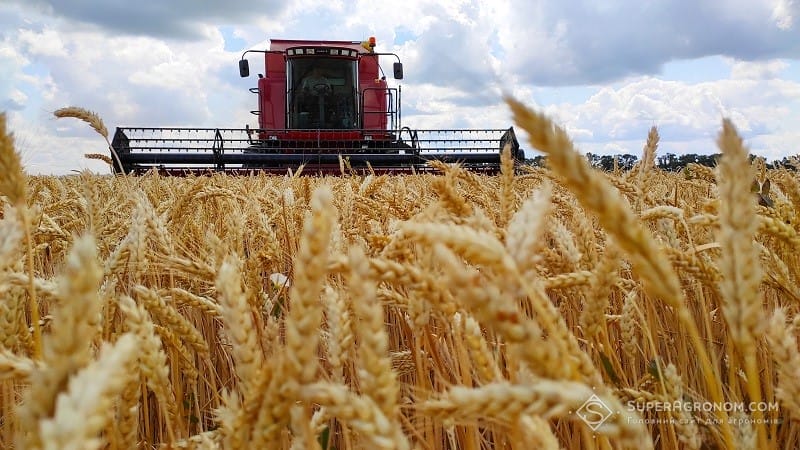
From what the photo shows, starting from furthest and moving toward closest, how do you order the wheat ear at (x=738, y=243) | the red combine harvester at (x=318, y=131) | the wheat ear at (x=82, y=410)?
the red combine harvester at (x=318, y=131), the wheat ear at (x=738, y=243), the wheat ear at (x=82, y=410)

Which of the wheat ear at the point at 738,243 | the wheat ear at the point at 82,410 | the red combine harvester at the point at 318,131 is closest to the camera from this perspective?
the wheat ear at the point at 82,410

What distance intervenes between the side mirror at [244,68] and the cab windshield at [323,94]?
0.84 meters

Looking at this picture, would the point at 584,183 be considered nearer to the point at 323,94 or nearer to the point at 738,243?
the point at 738,243

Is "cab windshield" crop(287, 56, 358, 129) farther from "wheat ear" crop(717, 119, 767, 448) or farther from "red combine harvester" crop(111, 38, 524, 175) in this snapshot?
"wheat ear" crop(717, 119, 767, 448)

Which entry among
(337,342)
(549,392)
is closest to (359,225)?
(337,342)

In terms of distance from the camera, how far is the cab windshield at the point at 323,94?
12.2m

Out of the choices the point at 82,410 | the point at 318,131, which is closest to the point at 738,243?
the point at 82,410

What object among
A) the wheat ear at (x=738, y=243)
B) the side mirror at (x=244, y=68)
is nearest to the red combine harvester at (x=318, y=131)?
the side mirror at (x=244, y=68)

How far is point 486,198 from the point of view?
2.12 meters

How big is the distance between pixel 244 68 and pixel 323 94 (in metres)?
1.64

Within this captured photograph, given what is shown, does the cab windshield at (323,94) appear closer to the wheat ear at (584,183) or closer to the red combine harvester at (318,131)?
the red combine harvester at (318,131)

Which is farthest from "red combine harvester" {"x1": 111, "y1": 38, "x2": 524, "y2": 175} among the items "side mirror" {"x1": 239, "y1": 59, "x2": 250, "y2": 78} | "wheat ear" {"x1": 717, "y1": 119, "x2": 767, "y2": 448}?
"wheat ear" {"x1": 717, "y1": 119, "x2": 767, "y2": 448}

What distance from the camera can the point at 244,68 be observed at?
1177cm

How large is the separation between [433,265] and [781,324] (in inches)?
19.1
